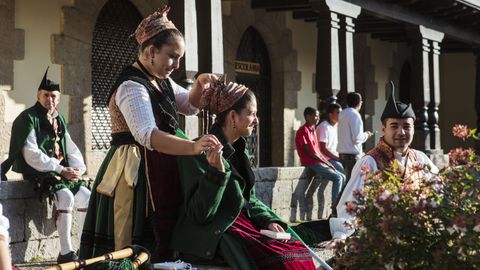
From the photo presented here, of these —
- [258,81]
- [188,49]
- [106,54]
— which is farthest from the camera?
[258,81]

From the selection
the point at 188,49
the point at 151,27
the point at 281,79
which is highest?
the point at 281,79

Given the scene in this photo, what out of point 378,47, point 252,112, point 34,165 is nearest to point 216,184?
point 252,112

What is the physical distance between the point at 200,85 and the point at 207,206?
2.34ft

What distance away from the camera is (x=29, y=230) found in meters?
7.77

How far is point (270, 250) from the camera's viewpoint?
3.90 meters

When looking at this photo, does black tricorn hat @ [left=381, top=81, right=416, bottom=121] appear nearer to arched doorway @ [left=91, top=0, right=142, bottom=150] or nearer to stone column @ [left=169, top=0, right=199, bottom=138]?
stone column @ [left=169, top=0, right=199, bottom=138]

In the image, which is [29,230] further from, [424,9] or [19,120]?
[424,9]

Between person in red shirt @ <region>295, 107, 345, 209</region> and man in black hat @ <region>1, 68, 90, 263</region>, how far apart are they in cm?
407

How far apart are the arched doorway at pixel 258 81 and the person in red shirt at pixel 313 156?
3875 millimetres

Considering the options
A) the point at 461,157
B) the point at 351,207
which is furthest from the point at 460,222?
the point at 461,157

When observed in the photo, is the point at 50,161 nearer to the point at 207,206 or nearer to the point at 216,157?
the point at 207,206

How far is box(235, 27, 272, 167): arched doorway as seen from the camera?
51.2 feet

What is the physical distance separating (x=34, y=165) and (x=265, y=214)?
401 cm

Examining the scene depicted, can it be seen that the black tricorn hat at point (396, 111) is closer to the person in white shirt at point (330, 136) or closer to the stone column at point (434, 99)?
the person in white shirt at point (330, 136)
